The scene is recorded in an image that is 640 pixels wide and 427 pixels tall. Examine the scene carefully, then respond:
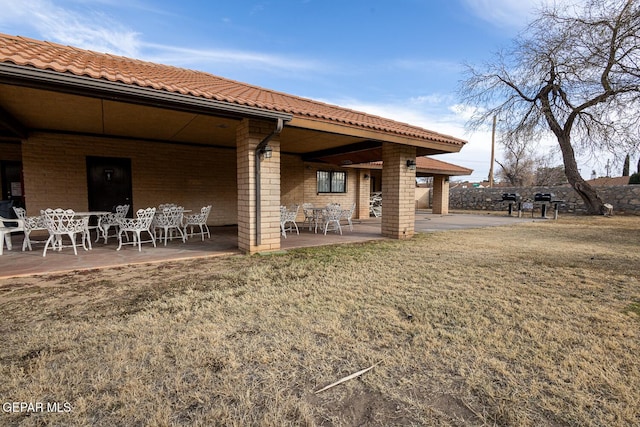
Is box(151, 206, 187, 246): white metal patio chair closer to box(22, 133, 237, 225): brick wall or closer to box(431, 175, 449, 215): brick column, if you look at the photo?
box(22, 133, 237, 225): brick wall

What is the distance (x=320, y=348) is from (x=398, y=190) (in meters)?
5.84

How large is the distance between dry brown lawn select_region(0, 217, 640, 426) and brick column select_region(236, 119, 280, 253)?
4.51ft

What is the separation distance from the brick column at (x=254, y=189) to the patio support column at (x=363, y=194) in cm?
852

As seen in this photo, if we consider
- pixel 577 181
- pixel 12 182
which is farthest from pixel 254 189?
pixel 577 181

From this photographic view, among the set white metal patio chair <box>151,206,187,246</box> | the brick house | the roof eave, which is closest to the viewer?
the roof eave

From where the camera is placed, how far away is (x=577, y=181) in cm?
1645

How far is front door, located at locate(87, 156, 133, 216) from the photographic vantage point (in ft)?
27.0

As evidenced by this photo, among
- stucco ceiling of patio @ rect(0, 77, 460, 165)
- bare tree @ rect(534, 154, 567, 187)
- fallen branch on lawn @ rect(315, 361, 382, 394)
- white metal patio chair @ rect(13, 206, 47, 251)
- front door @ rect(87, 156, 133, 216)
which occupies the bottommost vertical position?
fallen branch on lawn @ rect(315, 361, 382, 394)

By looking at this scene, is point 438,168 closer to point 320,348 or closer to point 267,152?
point 267,152

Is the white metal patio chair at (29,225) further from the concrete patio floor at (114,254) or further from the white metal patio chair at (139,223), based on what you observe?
the white metal patio chair at (139,223)

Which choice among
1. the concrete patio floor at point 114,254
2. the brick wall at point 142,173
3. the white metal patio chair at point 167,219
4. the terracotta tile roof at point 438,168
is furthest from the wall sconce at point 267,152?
the terracotta tile roof at point 438,168

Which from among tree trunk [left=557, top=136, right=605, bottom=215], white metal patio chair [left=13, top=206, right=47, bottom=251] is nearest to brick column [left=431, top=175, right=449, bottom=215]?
tree trunk [left=557, top=136, right=605, bottom=215]

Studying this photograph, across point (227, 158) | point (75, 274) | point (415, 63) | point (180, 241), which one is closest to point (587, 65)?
point (415, 63)

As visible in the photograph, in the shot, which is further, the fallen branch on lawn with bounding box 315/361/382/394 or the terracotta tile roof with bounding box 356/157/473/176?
the terracotta tile roof with bounding box 356/157/473/176
